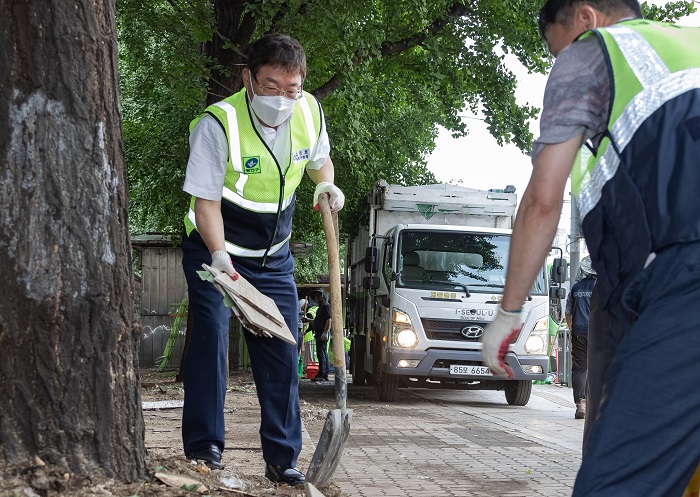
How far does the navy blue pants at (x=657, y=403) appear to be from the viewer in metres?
2.15

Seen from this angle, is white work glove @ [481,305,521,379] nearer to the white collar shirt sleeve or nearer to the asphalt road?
the white collar shirt sleeve

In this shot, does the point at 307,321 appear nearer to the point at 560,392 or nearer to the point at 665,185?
the point at 560,392

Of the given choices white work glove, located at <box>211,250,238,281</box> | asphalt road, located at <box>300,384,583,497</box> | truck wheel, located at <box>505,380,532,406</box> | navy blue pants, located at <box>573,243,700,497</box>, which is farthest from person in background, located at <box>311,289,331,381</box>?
navy blue pants, located at <box>573,243,700,497</box>

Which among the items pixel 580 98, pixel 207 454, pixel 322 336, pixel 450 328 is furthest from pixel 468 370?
pixel 580 98

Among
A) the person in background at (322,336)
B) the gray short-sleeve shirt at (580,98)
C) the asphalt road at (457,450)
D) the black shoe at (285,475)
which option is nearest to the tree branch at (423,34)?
the asphalt road at (457,450)

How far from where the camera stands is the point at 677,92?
233 centimetres

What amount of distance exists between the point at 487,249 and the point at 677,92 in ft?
40.3

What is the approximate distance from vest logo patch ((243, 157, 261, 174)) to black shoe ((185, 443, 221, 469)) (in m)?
1.25

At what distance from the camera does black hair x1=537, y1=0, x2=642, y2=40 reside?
2.73 meters

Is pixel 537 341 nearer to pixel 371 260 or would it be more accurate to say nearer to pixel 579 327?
pixel 579 327

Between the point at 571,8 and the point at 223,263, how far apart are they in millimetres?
2156

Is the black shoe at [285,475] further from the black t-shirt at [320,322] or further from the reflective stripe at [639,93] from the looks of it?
the black t-shirt at [320,322]

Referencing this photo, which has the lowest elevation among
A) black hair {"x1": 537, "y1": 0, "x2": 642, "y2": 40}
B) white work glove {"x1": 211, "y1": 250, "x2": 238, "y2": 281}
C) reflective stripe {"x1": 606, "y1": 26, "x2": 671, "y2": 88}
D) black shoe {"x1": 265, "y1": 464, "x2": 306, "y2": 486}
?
black shoe {"x1": 265, "y1": 464, "x2": 306, "y2": 486}

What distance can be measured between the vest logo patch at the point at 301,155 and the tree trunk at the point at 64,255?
118 centimetres
